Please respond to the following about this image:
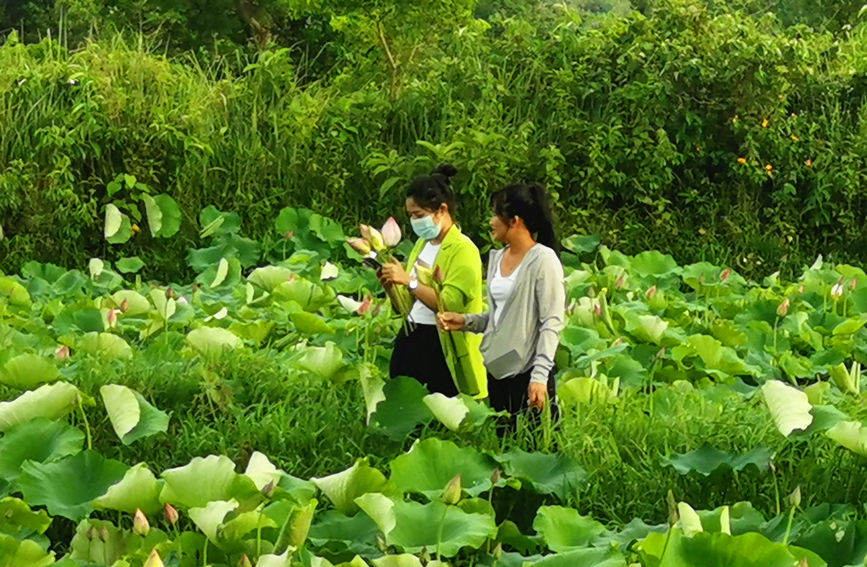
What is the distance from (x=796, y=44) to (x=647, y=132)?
1.04m

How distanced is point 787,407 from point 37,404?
1.98 metres

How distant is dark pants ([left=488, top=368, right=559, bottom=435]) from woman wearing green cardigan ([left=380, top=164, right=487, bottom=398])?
0.16 ft

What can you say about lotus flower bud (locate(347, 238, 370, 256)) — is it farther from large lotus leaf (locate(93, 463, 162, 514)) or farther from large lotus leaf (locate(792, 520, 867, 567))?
large lotus leaf (locate(792, 520, 867, 567))

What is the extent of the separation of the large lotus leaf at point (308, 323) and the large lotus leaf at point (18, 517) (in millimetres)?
1915

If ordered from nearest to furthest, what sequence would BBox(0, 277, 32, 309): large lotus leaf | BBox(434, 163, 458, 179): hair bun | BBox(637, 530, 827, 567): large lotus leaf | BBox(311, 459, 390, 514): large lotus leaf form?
1. BBox(637, 530, 827, 567): large lotus leaf
2. BBox(311, 459, 390, 514): large lotus leaf
3. BBox(434, 163, 458, 179): hair bun
4. BBox(0, 277, 32, 309): large lotus leaf

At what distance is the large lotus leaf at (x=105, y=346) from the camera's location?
15.1 feet

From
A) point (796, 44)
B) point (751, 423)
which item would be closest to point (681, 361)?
point (751, 423)

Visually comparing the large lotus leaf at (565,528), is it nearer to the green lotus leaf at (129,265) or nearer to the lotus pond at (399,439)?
the lotus pond at (399,439)

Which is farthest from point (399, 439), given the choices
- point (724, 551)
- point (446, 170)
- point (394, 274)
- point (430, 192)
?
point (724, 551)

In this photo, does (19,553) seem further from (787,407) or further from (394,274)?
(787,407)

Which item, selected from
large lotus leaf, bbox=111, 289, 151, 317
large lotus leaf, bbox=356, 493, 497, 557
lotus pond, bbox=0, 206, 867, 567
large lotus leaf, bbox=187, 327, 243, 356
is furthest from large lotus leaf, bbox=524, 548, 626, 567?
large lotus leaf, bbox=111, 289, 151, 317

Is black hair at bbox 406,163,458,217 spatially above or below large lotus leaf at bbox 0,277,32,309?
above

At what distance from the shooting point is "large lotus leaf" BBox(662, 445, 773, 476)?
3486 mm

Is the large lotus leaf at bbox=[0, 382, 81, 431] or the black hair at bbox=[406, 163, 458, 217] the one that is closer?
the large lotus leaf at bbox=[0, 382, 81, 431]
